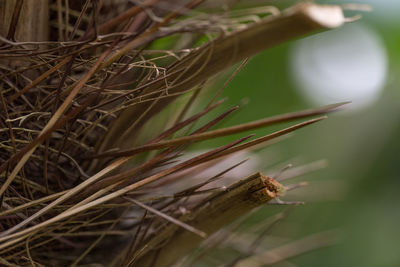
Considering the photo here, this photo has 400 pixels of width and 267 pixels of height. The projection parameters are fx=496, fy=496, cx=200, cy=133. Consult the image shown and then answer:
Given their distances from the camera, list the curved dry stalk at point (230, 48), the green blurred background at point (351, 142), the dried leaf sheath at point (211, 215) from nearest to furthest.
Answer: the curved dry stalk at point (230, 48)
the dried leaf sheath at point (211, 215)
the green blurred background at point (351, 142)

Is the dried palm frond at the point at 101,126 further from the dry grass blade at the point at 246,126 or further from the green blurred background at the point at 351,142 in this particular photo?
the green blurred background at the point at 351,142

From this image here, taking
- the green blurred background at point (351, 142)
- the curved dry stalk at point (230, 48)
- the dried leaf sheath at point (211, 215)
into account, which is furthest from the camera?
the green blurred background at point (351, 142)

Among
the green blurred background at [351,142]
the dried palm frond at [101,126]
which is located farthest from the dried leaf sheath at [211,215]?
the green blurred background at [351,142]

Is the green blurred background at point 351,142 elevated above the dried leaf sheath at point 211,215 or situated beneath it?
situated beneath

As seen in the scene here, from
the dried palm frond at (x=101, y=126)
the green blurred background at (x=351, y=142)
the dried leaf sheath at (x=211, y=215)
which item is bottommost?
the green blurred background at (x=351, y=142)

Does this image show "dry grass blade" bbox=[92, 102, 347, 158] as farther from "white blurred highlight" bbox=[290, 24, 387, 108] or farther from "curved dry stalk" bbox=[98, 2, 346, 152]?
"white blurred highlight" bbox=[290, 24, 387, 108]

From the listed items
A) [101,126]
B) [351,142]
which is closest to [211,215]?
[101,126]

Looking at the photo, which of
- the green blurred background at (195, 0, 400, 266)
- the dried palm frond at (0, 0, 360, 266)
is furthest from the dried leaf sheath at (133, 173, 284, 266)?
the green blurred background at (195, 0, 400, 266)

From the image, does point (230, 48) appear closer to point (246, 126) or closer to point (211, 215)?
point (246, 126)
